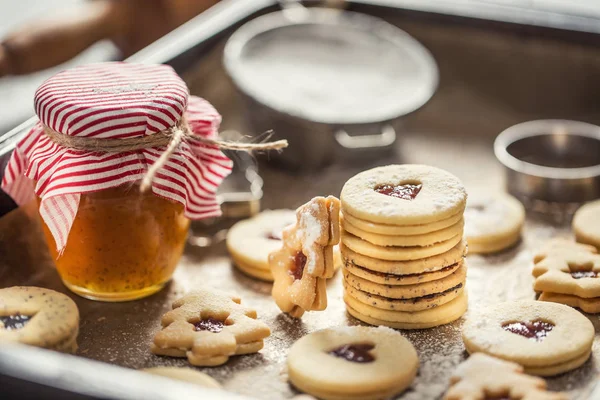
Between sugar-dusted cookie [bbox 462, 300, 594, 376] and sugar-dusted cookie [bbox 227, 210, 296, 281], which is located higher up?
sugar-dusted cookie [bbox 462, 300, 594, 376]

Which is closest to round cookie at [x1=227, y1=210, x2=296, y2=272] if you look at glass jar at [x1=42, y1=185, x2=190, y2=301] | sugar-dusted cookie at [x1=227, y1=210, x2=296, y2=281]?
sugar-dusted cookie at [x1=227, y1=210, x2=296, y2=281]

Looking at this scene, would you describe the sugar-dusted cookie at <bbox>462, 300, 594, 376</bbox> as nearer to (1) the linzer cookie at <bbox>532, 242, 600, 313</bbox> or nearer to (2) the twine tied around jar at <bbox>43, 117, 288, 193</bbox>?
(1) the linzer cookie at <bbox>532, 242, 600, 313</bbox>

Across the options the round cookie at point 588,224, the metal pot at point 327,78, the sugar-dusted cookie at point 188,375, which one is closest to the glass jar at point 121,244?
the sugar-dusted cookie at point 188,375

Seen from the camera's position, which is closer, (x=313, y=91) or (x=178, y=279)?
(x=178, y=279)

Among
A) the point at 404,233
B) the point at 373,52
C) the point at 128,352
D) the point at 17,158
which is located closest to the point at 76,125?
the point at 17,158

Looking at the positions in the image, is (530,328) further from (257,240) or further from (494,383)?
(257,240)

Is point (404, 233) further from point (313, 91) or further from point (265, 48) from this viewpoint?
point (265, 48)
